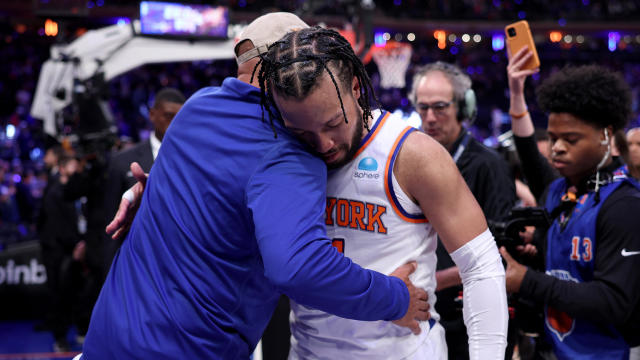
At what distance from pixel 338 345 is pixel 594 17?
84.0ft

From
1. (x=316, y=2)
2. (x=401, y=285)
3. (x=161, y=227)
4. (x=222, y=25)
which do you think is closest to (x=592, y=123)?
(x=401, y=285)

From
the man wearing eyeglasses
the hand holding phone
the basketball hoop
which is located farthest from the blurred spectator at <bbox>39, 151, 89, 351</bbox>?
the basketball hoop

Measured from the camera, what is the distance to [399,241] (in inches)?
71.0

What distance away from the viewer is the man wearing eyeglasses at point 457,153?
2820 millimetres

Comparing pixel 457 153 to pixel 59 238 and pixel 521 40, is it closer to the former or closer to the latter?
pixel 521 40

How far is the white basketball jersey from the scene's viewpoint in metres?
1.77

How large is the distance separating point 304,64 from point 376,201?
0.46 metres

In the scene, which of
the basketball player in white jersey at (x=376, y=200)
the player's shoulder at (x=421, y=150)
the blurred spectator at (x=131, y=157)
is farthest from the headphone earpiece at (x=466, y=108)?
the blurred spectator at (x=131, y=157)

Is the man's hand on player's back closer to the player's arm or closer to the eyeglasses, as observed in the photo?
the player's arm

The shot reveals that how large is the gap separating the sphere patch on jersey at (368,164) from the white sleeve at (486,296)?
0.32m

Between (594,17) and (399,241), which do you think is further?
(594,17)

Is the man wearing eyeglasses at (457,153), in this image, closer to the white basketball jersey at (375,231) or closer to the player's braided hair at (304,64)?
the white basketball jersey at (375,231)

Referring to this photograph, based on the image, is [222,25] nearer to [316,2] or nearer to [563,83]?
[316,2]

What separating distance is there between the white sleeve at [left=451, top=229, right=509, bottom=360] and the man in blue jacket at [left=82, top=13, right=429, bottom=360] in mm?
167
